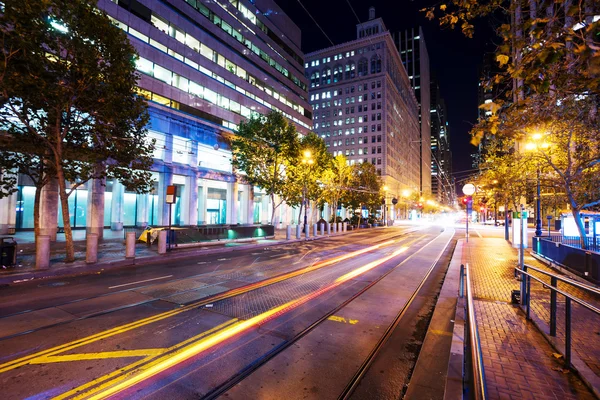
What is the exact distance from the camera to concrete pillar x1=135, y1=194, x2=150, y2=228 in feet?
93.1

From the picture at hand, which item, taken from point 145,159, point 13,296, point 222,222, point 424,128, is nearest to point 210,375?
point 13,296

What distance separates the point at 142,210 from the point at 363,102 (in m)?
78.4

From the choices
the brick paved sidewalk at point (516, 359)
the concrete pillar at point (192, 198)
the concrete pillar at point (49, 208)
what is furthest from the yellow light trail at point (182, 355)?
the concrete pillar at point (192, 198)

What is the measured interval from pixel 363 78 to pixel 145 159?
88877mm

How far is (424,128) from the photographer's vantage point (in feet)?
517

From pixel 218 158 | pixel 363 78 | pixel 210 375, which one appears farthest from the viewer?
pixel 363 78

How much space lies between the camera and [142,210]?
93.8ft

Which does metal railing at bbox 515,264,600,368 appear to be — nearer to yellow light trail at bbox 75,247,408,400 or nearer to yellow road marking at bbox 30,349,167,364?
yellow light trail at bbox 75,247,408,400

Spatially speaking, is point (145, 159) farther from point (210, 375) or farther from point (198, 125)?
point (198, 125)

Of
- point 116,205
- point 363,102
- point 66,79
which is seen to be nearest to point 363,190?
point 116,205

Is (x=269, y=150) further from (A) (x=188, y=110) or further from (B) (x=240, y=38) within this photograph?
(B) (x=240, y=38)

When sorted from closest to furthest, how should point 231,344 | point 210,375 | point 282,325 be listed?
1. point 210,375
2. point 231,344
3. point 282,325

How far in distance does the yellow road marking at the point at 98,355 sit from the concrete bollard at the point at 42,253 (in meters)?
8.80

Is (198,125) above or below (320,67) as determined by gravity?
below
